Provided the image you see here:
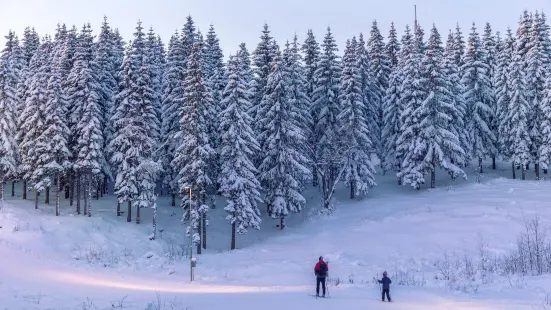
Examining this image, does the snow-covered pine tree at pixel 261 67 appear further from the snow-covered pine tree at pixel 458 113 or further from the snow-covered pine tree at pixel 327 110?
the snow-covered pine tree at pixel 458 113

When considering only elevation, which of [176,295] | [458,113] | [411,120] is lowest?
[176,295]

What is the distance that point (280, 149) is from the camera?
40875 millimetres

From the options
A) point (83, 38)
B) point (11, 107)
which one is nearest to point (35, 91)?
point (11, 107)

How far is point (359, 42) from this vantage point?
5447cm

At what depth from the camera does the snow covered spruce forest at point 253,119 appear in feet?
126

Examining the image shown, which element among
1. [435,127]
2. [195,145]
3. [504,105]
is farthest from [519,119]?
[195,145]

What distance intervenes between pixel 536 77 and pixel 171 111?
43772 millimetres

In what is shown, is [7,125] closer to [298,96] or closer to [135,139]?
[135,139]

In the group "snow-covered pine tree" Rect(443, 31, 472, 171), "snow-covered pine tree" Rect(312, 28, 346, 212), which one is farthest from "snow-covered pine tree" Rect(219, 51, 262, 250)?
"snow-covered pine tree" Rect(443, 31, 472, 171)

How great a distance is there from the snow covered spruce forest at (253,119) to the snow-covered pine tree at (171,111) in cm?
20

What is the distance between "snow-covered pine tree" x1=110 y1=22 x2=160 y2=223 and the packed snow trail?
668 inches

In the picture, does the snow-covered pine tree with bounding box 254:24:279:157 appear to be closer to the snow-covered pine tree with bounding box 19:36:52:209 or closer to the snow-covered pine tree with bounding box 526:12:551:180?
the snow-covered pine tree with bounding box 19:36:52:209

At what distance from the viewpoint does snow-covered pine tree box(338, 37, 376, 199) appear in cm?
4594

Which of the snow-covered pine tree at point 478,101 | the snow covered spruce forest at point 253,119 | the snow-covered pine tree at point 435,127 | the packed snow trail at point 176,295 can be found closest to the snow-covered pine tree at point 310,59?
the snow covered spruce forest at point 253,119
